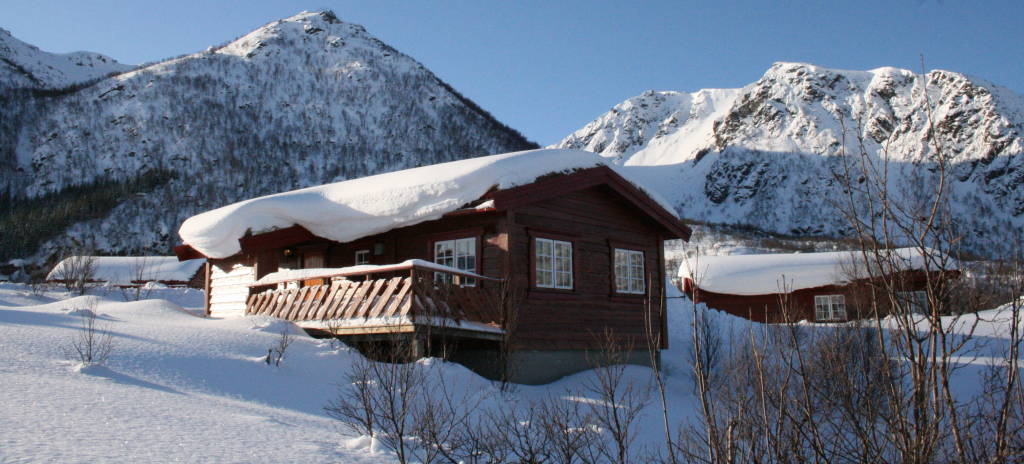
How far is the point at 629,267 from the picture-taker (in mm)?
16453

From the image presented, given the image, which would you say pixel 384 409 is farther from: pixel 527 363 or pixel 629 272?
pixel 629 272

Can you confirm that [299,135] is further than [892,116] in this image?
No

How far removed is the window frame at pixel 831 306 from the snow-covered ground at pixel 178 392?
18548 millimetres

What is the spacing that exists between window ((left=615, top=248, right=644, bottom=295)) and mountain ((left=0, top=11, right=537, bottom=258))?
46.7m

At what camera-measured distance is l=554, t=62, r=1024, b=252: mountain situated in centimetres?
11012

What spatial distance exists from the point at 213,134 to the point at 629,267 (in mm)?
62267

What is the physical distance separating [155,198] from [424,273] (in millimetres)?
55140

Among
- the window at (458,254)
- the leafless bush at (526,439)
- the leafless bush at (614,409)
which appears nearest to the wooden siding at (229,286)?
the window at (458,254)

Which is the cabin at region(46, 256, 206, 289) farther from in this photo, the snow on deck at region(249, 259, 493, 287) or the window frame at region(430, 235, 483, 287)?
the window frame at region(430, 235, 483, 287)

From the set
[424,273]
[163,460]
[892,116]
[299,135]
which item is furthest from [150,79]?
[892,116]

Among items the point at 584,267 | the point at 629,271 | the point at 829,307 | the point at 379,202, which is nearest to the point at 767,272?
the point at 829,307

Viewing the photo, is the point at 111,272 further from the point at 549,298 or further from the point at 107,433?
the point at 107,433

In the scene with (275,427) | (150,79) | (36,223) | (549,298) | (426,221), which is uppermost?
(150,79)

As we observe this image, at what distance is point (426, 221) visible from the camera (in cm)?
1443
